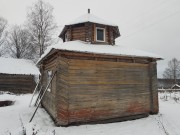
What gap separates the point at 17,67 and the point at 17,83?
2.52 m

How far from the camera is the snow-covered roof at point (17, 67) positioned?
92.8 feet

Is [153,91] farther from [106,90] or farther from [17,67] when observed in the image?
[17,67]

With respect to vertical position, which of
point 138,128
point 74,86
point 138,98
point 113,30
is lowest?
point 138,128

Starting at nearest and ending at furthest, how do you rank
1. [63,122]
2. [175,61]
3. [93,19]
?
1. [63,122]
2. [93,19]
3. [175,61]

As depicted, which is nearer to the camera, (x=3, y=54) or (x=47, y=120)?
(x=47, y=120)

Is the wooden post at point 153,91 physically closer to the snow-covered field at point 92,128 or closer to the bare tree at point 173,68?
the snow-covered field at point 92,128

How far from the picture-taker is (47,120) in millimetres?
12016

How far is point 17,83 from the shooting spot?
93.7ft

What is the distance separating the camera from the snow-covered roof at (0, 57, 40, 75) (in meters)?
28.3

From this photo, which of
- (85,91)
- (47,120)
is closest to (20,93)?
(47,120)

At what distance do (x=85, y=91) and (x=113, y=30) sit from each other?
671cm

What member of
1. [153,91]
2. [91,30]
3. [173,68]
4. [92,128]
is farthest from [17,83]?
[173,68]

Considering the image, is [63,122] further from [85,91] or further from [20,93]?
[20,93]

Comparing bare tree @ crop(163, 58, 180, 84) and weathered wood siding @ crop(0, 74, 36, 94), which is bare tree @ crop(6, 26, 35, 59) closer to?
weathered wood siding @ crop(0, 74, 36, 94)
